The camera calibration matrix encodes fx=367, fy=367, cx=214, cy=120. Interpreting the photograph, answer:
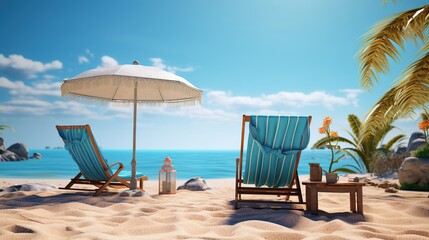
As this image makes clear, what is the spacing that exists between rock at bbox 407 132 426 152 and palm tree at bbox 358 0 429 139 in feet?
28.0

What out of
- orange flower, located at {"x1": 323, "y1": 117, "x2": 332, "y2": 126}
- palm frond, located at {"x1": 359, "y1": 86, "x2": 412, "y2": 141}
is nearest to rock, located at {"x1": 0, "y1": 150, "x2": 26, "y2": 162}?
palm frond, located at {"x1": 359, "y1": 86, "x2": 412, "y2": 141}

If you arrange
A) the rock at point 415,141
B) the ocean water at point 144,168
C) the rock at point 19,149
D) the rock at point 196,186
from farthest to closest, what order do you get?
1. the rock at point 19,149
2. the ocean water at point 144,168
3. the rock at point 415,141
4. the rock at point 196,186

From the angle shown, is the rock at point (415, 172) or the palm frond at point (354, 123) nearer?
the rock at point (415, 172)

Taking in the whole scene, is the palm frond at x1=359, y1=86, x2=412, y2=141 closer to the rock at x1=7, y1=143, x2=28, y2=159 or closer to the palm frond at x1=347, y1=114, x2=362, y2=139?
the palm frond at x1=347, y1=114, x2=362, y2=139

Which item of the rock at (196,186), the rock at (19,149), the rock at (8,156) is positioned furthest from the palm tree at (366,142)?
the rock at (19,149)

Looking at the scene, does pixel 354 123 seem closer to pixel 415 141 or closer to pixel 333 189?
pixel 415 141

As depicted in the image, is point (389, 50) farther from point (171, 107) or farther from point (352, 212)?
point (171, 107)

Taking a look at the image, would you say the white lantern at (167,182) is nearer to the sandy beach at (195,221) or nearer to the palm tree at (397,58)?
the sandy beach at (195,221)

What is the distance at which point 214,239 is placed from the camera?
113 inches

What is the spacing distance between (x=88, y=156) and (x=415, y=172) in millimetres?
6287

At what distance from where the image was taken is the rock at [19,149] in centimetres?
3369

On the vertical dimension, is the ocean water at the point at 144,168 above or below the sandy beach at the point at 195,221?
below

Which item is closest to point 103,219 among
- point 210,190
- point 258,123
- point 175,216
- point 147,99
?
point 175,216

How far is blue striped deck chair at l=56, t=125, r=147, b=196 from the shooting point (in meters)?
5.31
